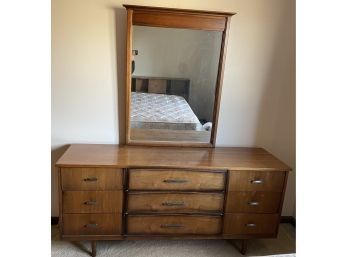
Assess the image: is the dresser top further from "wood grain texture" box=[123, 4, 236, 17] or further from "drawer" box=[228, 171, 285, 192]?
"wood grain texture" box=[123, 4, 236, 17]

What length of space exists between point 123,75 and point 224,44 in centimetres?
73

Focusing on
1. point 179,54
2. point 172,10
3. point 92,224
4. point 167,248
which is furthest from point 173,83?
point 167,248

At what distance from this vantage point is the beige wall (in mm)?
1957

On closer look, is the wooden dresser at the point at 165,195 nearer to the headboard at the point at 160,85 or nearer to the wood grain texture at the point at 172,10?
the headboard at the point at 160,85

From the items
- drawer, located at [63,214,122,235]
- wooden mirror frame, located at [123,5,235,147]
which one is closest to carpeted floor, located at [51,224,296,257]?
drawer, located at [63,214,122,235]

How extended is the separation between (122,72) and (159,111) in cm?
38

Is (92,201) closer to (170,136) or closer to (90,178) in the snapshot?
(90,178)

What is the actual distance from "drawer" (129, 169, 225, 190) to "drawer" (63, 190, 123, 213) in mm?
135

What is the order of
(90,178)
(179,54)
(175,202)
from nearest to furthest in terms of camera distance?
(90,178) → (175,202) → (179,54)

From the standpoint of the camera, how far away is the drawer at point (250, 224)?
6.45ft

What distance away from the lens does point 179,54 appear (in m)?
2.00

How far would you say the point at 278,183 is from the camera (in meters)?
1.94
